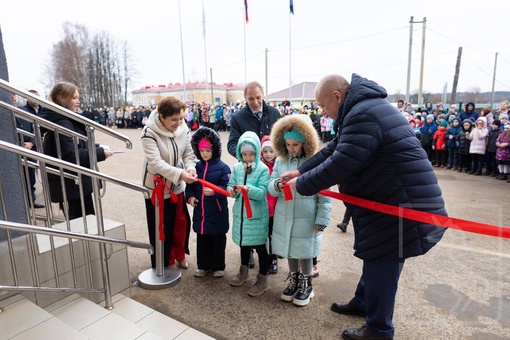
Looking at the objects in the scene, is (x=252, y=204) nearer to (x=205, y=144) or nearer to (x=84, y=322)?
(x=205, y=144)

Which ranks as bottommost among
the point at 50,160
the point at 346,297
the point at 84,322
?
the point at 346,297

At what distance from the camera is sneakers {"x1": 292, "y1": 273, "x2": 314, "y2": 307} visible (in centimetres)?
298

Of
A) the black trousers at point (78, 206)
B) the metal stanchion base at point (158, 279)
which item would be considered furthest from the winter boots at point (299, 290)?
the black trousers at point (78, 206)

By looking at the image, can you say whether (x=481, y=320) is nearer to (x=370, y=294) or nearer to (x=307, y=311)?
(x=370, y=294)

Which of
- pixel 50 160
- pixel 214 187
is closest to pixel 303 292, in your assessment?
pixel 214 187

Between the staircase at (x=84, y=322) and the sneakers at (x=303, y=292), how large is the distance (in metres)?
0.92

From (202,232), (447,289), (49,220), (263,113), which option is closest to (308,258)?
(202,232)

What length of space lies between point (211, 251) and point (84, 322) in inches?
55.0

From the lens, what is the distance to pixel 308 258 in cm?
296

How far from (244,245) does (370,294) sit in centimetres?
122

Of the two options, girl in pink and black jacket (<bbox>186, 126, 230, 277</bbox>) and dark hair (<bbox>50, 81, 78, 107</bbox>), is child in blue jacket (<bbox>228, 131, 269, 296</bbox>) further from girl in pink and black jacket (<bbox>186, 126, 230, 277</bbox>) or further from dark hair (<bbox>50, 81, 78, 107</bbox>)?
dark hair (<bbox>50, 81, 78, 107</bbox>)

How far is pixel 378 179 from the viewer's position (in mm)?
2240

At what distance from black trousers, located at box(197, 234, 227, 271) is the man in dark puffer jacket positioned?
1.43 meters

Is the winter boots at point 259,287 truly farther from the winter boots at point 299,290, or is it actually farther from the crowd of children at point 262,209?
the winter boots at point 299,290
